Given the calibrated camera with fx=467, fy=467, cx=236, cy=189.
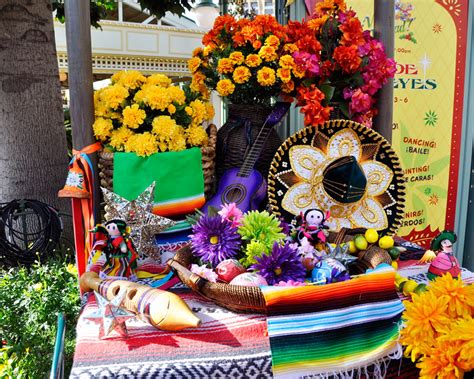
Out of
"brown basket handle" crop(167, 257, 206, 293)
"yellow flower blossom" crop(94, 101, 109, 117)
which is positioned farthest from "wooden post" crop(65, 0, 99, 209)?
"brown basket handle" crop(167, 257, 206, 293)

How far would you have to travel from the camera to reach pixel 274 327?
3.06 feet

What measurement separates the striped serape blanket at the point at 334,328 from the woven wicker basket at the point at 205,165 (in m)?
0.75

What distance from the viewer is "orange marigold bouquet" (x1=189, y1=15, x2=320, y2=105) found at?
5.43ft

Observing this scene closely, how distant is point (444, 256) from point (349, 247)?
25 centimetres

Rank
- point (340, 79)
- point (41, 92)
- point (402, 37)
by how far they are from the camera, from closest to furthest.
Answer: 1. point (340, 79)
2. point (41, 92)
3. point (402, 37)

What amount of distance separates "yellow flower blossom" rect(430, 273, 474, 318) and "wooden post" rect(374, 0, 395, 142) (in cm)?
107

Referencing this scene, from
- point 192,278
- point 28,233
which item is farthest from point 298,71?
point 28,233

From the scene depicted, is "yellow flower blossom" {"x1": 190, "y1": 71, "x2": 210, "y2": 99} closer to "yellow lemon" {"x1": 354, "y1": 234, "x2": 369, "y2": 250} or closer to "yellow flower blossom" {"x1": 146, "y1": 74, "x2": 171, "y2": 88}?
"yellow flower blossom" {"x1": 146, "y1": 74, "x2": 171, "y2": 88}

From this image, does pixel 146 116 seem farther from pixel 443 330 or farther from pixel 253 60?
pixel 443 330

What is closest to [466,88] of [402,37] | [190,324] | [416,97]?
[416,97]

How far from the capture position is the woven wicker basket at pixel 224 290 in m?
1.00

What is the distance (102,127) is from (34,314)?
615 millimetres

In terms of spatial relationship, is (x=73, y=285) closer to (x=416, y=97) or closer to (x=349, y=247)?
(x=349, y=247)

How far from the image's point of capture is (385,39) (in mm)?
1861
